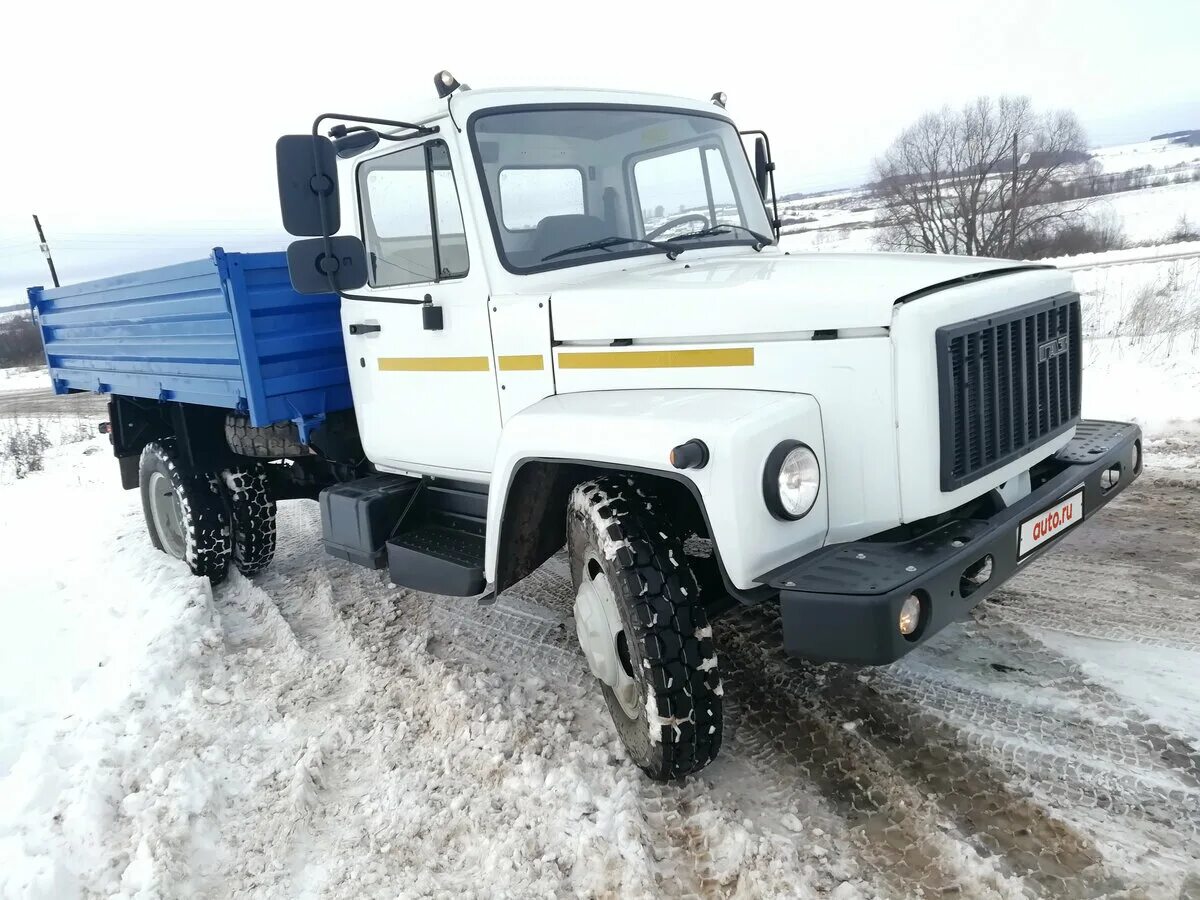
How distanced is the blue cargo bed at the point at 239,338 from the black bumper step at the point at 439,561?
3.26 ft

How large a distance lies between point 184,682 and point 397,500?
1254mm

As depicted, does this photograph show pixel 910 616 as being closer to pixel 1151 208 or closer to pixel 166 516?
pixel 166 516

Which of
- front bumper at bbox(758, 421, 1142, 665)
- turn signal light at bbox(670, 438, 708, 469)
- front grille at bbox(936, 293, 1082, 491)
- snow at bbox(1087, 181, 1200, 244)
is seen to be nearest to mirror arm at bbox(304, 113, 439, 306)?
turn signal light at bbox(670, 438, 708, 469)

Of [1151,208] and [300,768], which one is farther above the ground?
[1151,208]

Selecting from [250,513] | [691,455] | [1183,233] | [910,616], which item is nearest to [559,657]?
[691,455]

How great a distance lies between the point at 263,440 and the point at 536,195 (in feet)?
7.91

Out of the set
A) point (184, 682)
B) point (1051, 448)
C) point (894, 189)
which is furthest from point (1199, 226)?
point (184, 682)

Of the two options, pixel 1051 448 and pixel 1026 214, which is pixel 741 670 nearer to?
pixel 1051 448

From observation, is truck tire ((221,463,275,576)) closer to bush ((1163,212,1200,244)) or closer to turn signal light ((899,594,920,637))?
turn signal light ((899,594,920,637))

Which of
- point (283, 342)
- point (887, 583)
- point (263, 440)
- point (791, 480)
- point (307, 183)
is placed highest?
point (307, 183)

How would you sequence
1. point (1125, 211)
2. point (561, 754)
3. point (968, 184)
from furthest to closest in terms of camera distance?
point (1125, 211), point (968, 184), point (561, 754)

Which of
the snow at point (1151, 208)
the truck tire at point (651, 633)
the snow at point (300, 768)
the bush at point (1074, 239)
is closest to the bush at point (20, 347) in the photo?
the bush at point (1074, 239)

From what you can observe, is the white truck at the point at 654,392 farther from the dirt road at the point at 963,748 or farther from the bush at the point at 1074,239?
the bush at the point at 1074,239

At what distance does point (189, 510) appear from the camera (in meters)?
5.01
